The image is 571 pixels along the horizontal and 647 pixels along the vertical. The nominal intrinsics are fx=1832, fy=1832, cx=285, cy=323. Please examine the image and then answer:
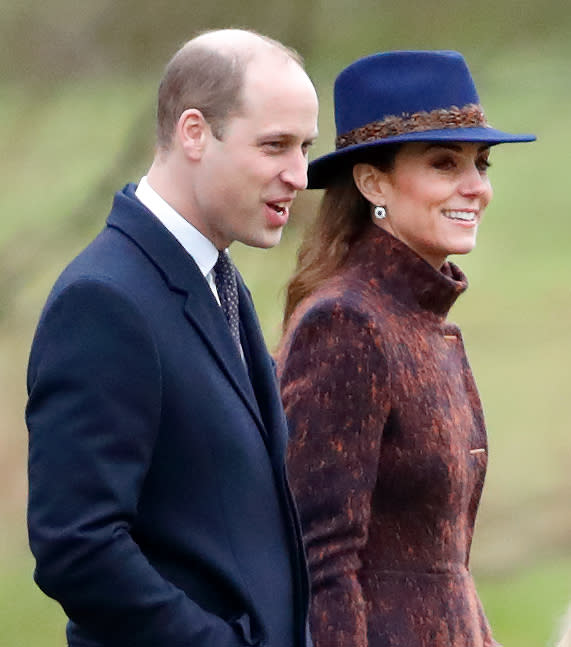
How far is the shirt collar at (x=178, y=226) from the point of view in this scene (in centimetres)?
215

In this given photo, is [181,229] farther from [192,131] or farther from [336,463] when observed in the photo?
[336,463]

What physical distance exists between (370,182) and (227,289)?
0.63 metres

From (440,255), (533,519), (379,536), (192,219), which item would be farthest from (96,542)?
(533,519)

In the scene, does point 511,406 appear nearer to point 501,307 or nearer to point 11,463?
point 501,307

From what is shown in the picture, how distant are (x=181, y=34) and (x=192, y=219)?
1.87m

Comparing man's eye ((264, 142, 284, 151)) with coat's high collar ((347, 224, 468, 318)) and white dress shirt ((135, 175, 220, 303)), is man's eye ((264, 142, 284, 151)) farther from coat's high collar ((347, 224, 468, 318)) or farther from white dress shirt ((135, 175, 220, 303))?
coat's high collar ((347, 224, 468, 318))

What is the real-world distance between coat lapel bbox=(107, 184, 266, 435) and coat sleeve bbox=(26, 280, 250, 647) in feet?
0.34

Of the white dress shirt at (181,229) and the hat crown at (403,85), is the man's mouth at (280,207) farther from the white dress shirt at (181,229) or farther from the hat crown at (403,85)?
the hat crown at (403,85)

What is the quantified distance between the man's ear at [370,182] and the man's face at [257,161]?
673 mm

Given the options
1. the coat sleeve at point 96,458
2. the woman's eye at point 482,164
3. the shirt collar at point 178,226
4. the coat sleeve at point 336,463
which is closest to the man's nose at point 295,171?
the shirt collar at point 178,226

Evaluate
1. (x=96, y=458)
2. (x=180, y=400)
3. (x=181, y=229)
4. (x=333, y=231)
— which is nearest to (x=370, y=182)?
(x=333, y=231)

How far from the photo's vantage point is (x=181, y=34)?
395cm

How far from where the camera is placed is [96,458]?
196 centimetres

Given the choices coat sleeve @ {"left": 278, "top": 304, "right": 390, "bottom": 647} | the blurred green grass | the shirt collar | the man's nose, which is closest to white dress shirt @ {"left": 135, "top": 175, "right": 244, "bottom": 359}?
the shirt collar
